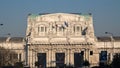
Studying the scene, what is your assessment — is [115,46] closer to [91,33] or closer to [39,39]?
[91,33]

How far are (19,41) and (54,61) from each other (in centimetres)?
1688

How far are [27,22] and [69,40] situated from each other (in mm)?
15894

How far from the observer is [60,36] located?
191375 mm

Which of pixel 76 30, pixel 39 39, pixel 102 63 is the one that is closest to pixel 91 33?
pixel 76 30

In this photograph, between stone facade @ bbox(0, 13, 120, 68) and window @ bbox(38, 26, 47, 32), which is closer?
stone facade @ bbox(0, 13, 120, 68)

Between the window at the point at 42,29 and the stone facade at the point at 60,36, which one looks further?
the window at the point at 42,29

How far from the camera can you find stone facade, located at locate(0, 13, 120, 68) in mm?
188750

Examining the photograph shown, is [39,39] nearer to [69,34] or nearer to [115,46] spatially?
[69,34]

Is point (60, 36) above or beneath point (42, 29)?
beneath

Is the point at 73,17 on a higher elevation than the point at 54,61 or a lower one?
higher

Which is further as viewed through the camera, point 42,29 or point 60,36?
point 42,29

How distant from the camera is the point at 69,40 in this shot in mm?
188875

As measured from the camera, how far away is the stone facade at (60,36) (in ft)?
619

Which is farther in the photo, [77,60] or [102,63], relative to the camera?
[77,60]
